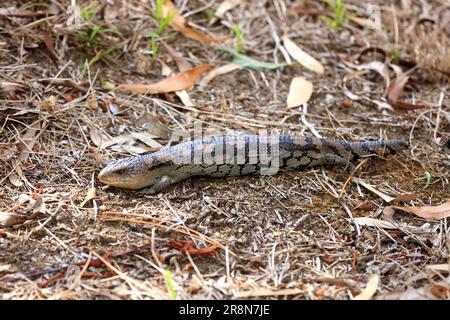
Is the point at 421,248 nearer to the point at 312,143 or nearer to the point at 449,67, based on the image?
A: the point at 312,143

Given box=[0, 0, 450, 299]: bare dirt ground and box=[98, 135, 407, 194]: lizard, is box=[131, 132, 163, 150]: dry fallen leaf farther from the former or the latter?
box=[98, 135, 407, 194]: lizard

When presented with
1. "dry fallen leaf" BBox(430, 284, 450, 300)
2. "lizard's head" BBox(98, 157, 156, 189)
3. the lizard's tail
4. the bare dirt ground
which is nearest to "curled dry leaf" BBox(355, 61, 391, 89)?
the bare dirt ground

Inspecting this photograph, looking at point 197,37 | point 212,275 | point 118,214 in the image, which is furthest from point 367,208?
point 197,37

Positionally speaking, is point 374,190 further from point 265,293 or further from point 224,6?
point 224,6

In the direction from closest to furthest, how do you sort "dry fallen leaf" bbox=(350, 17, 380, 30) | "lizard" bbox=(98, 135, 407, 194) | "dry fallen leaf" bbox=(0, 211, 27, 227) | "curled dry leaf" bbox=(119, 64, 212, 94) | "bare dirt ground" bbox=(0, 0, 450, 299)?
"bare dirt ground" bbox=(0, 0, 450, 299)
"dry fallen leaf" bbox=(0, 211, 27, 227)
"lizard" bbox=(98, 135, 407, 194)
"curled dry leaf" bbox=(119, 64, 212, 94)
"dry fallen leaf" bbox=(350, 17, 380, 30)

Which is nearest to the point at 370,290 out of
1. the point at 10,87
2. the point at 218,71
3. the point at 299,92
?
the point at 299,92

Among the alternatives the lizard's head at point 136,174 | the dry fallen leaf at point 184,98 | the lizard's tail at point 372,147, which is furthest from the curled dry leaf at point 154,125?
the lizard's tail at point 372,147
